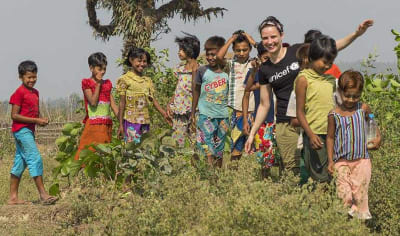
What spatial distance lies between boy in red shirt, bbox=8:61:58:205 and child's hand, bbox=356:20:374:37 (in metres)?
3.32

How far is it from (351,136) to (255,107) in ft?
5.96

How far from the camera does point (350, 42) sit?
471 cm

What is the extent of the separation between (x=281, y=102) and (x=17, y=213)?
273 cm

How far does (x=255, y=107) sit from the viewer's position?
601 cm

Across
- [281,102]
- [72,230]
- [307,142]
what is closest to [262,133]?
[281,102]

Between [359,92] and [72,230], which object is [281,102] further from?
[72,230]

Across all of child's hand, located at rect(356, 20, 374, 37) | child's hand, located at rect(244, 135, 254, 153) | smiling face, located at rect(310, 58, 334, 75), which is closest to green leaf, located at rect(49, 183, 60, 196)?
child's hand, located at rect(244, 135, 254, 153)

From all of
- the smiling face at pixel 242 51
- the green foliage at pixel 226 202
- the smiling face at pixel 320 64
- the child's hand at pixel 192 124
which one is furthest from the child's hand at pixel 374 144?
the child's hand at pixel 192 124

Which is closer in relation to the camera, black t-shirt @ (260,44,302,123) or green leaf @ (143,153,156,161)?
black t-shirt @ (260,44,302,123)

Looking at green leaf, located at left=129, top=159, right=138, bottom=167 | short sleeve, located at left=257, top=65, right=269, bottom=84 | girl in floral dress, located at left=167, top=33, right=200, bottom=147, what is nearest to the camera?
short sleeve, located at left=257, top=65, right=269, bottom=84

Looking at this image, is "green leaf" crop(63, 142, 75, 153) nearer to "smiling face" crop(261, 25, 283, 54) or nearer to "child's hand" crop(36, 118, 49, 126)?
"child's hand" crop(36, 118, 49, 126)

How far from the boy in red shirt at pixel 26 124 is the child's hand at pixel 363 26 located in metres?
3.32

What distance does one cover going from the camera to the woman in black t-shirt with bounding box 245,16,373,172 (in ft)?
15.9

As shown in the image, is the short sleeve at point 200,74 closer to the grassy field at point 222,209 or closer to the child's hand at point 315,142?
the grassy field at point 222,209
